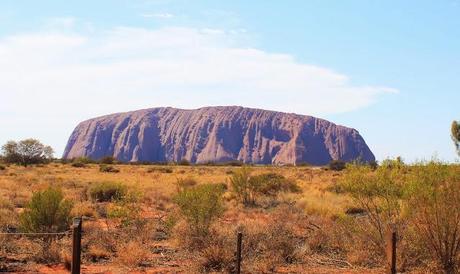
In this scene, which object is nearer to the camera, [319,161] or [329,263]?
[329,263]

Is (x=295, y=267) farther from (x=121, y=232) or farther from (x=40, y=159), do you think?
(x=40, y=159)

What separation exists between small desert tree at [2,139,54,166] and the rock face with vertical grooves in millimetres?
102219

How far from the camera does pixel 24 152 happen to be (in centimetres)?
6694

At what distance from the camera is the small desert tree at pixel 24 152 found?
217 feet

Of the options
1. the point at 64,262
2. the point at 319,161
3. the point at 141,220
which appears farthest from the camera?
the point at 319,161

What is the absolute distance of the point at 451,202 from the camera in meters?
11.1

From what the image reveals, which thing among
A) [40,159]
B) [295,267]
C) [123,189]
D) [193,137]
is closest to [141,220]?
[295,267]

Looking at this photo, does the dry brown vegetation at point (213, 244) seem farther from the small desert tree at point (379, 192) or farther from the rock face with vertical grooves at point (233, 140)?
the rock face with vertical grooves at point (233, 140)

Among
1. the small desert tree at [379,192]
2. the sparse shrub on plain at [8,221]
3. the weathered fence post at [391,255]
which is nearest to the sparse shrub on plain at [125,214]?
the sparse shrub on plain at [8,221]

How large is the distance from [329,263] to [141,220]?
5.84 meters

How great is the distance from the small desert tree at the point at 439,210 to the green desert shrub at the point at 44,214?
9.26 metres

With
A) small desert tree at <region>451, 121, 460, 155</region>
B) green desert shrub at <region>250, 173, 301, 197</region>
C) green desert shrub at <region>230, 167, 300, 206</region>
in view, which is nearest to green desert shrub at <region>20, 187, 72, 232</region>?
green desert shrub at <region>230, 167, 300, 206</region>

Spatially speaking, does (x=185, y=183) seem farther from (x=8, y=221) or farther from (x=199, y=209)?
(x=199, y=209)

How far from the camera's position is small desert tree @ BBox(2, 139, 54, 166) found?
66062mm
